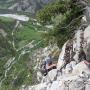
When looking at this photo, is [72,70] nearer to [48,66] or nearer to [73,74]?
[73,74]

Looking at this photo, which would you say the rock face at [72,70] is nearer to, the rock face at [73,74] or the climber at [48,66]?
the rock face at [73,74]

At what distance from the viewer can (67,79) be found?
149ft

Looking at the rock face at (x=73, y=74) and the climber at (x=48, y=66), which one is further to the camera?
the climber at (x=48, y=66)

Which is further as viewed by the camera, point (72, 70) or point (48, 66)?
point (48, 66)

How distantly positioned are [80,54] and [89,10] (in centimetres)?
1261

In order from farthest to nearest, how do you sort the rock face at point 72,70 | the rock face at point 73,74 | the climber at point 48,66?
the climber at point 48,66 < the rock face at point 72,70 < the rock face at point 73,74

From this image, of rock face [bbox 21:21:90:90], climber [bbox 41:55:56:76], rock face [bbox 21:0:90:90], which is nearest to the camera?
rock face [bbox 21:21:90:90]

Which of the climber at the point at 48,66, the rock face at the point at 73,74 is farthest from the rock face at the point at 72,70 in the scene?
the climber at the point at 48,66

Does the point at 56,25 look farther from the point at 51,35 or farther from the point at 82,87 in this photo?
the point at 82,87

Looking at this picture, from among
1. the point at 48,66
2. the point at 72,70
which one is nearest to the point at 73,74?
the point at 72,70

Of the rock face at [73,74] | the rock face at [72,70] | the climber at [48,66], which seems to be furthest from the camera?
the climber at [48,66]

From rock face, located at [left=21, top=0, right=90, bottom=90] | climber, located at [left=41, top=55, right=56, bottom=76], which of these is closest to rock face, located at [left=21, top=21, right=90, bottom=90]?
rock face, located at [left=21, top=0, right=90, bottom=90]

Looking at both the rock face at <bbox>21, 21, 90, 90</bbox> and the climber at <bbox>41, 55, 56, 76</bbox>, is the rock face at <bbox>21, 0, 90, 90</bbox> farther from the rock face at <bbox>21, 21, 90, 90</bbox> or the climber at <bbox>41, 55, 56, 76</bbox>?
the climber at <bbox>41, 55, 56, 76</bbox>

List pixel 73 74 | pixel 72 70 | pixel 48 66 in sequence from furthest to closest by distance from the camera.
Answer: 1. pixel 48 66
2. pixel 72 70
3. pixel 73 74
